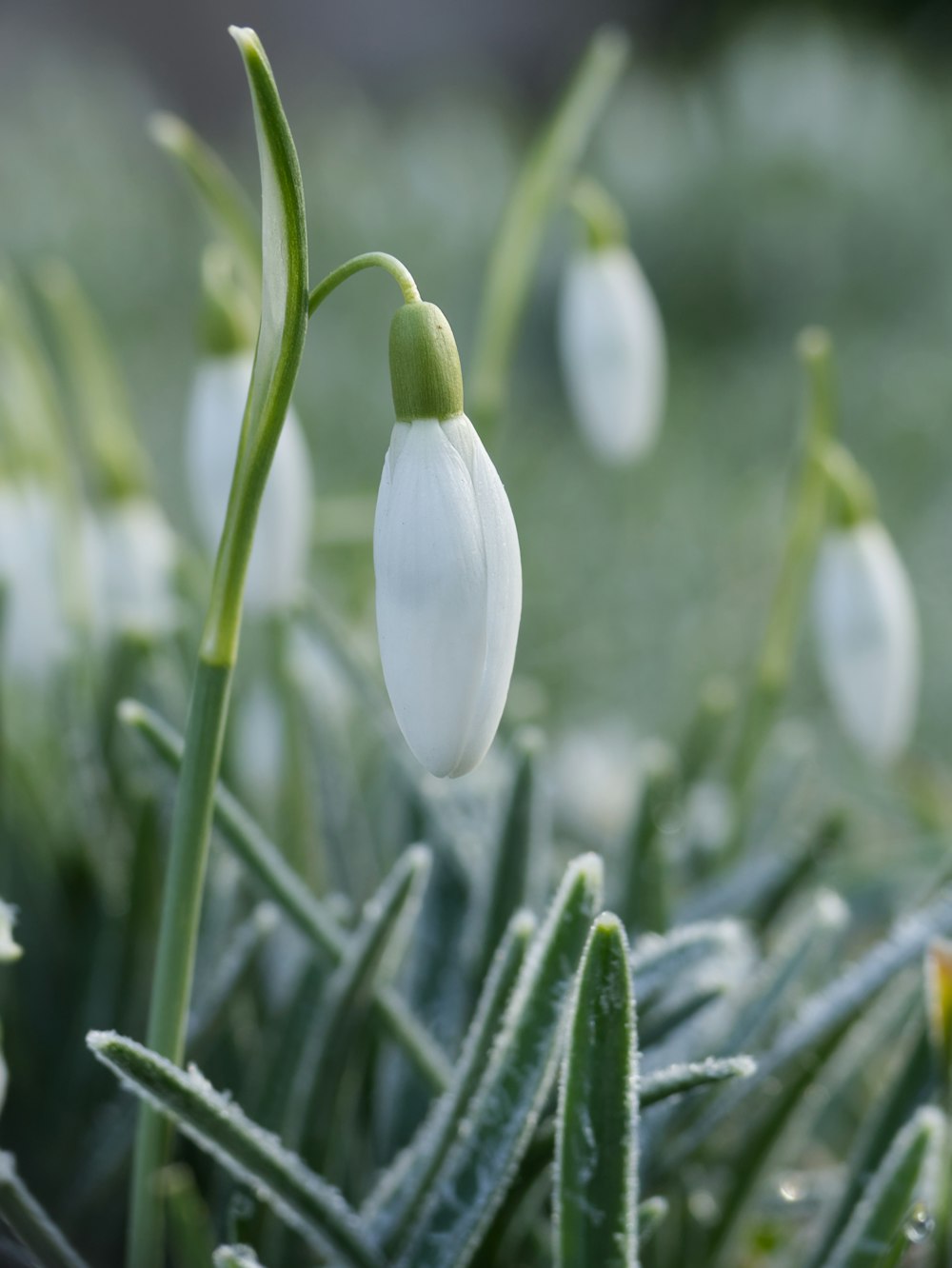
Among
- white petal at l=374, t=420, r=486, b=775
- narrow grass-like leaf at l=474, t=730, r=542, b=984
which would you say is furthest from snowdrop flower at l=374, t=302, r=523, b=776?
narrow grass-like leaf at l=474, t=730, r=542, b=984

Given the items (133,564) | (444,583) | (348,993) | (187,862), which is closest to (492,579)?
(444,583)

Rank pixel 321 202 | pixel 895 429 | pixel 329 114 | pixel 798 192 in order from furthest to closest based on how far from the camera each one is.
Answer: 1. pixel 329 114
2. pixel 321 202
3. pixel 798 192
4. pixel 895 429

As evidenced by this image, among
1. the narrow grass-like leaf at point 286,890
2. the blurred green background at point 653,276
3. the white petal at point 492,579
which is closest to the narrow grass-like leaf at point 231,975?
the narrow grass-like leaf at point 286,890

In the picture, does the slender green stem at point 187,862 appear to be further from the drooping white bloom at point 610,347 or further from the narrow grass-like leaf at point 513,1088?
the drooping white bloom at point 610,347

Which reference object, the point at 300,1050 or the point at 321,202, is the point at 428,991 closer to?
the point at 300,1050

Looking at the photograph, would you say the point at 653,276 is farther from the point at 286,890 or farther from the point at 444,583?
the point at 444,583

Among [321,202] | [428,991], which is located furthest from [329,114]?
[428,991]
